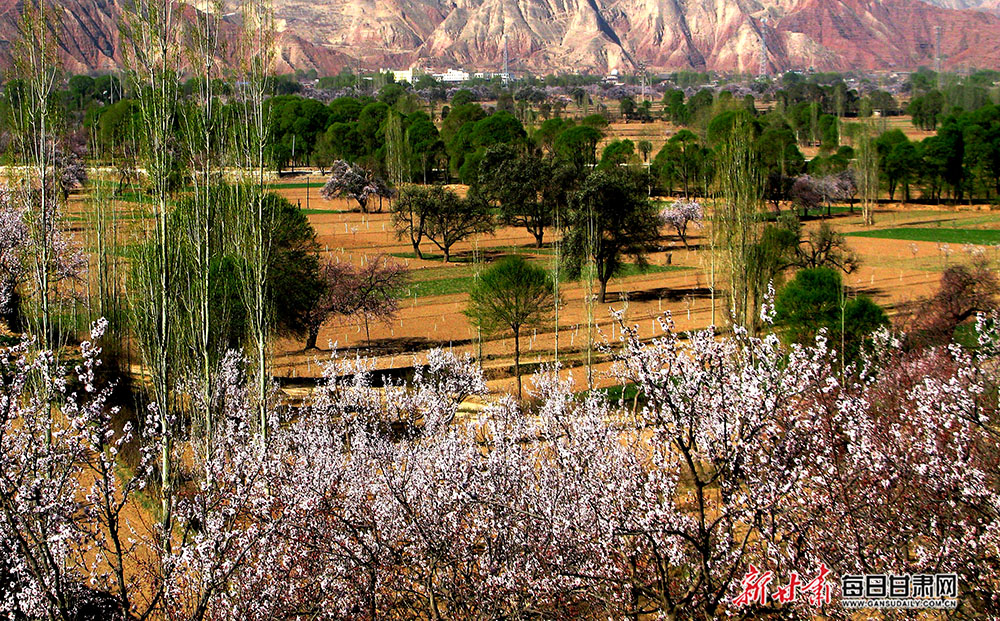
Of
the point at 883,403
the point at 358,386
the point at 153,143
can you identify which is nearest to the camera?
the point at 153,143

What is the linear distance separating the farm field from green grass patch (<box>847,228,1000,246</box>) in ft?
0.22

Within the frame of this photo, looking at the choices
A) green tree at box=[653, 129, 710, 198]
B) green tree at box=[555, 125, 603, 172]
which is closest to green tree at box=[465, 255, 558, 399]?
green tree at box=[653, 129, 710, 198]

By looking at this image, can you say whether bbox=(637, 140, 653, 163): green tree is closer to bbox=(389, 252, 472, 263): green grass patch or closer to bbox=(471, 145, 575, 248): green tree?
bbox=(471, 145, 575, 248): green tree

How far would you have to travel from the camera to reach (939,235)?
52375 millimetres

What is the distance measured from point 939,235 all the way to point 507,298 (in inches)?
1432

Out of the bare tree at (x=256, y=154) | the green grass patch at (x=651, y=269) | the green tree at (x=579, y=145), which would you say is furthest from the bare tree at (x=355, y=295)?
the green tree at (x=579, y=145)

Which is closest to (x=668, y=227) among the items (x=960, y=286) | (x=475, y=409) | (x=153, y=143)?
(x=960, y=286)

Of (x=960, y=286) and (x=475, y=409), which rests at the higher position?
(x=960, y=286)

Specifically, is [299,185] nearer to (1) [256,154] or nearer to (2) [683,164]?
(2) [683,164]

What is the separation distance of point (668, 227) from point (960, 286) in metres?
33.9

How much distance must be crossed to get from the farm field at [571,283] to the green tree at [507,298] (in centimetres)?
135

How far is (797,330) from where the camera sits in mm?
21141

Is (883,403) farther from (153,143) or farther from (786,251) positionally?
(786,251)

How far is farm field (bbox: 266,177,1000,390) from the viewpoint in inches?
1137
